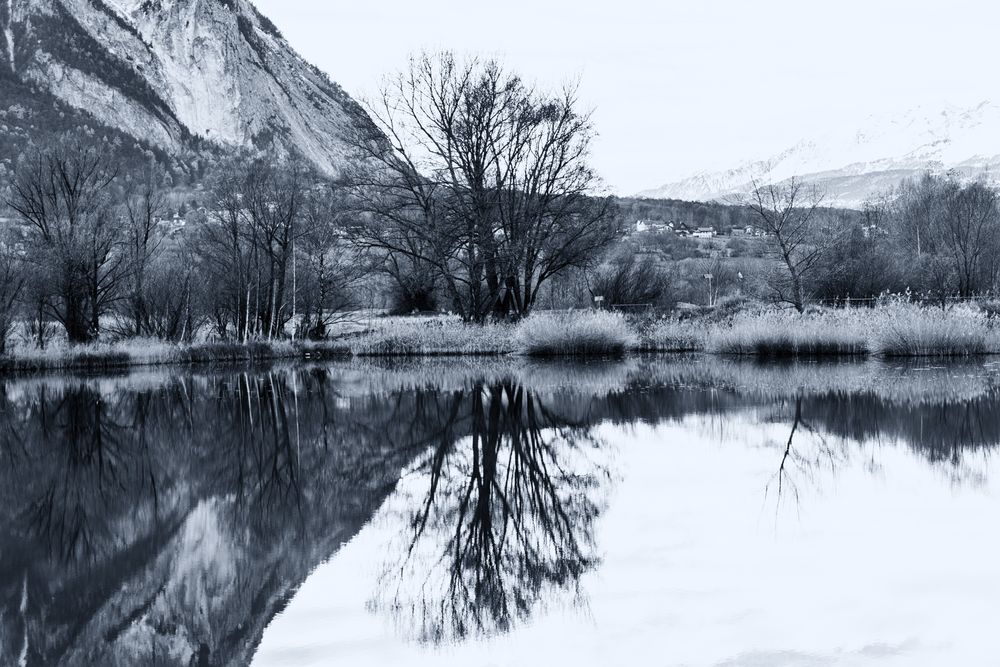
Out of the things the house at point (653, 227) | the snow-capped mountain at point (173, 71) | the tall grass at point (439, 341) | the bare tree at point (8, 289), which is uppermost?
the snow-capped mountain at point (173, 71)

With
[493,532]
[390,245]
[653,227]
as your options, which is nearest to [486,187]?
[390,245]

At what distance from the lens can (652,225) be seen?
341ft

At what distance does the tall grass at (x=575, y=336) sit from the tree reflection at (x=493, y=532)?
1523 cm

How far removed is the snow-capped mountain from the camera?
12325cm

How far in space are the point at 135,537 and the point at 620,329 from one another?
68.0 ft

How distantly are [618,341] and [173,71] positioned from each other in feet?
443

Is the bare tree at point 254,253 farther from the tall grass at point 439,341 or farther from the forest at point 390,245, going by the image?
the tall grass at point 439,341

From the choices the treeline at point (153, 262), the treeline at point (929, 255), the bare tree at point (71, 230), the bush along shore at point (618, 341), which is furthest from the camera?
the treeline at point (929, 255)

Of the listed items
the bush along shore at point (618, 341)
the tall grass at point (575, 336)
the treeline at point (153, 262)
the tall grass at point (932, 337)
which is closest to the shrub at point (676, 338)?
the bush along shore at point (618, 341)

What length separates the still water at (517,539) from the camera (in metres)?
4.29

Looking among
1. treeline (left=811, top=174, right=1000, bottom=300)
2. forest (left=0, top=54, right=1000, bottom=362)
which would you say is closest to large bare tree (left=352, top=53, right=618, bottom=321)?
forest (left=0, top=54, right=1000, bottom=362)

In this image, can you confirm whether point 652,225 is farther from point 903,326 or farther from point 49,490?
point 49,490

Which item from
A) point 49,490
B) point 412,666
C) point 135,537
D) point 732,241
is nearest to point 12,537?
point 135,537

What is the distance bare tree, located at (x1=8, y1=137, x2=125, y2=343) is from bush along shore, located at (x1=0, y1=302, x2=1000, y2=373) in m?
2.18
